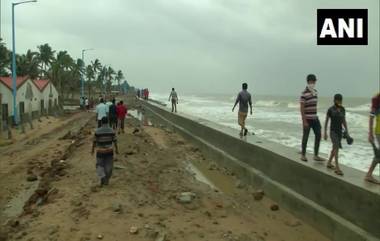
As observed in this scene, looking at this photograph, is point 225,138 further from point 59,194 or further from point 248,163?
point 59,194

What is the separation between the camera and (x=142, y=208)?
907 centimetres

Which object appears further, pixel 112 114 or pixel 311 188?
pixel 112 114

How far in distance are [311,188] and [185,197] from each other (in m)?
2.47

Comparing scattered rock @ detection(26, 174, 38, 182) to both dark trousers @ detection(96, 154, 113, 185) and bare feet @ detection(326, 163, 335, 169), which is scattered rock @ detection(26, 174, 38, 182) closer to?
dark trousers @ detection(96, 154, 113, 185)

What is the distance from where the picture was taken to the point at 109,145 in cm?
1052

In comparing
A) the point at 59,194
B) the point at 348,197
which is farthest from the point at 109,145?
the point at 348,197

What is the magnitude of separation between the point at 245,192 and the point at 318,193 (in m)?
3.17

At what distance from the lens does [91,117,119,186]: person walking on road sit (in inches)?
412

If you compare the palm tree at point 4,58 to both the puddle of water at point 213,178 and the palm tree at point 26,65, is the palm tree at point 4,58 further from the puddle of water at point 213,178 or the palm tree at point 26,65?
the puddle of water at point 213,178

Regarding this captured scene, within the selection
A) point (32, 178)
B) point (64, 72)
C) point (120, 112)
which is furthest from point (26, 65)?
point (32, 178)

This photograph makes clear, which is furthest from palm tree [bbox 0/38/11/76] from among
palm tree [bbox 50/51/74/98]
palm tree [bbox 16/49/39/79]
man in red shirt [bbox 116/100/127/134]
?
man in red shirt [bbox 116/100/127/134]

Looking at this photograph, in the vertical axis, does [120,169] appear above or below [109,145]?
below

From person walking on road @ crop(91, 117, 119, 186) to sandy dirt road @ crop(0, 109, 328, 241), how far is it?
29 centimetres

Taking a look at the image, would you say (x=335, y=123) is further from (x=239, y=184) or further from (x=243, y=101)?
(x=243, y=101)
